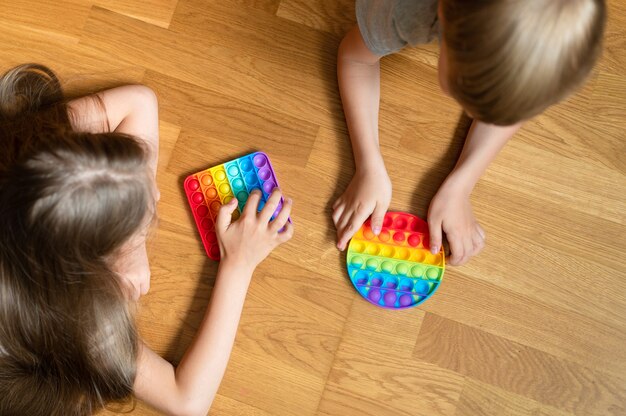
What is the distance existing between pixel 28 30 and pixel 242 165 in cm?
40

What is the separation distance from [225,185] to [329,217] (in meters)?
0.16

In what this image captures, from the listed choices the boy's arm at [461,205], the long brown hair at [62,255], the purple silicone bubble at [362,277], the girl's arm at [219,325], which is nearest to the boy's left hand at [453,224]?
the boy's arm at [461,205]

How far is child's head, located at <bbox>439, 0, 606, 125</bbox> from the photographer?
52 cm

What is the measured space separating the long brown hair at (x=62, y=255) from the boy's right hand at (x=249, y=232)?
174mm

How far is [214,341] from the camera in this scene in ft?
2.77

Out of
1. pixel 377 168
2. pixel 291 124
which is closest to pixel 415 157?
pixel 377 168

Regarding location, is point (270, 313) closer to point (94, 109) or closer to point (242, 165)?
point (242, 165)

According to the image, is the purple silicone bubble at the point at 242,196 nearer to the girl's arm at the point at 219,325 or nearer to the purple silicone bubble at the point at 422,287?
the girl's arm at the point at 219,325

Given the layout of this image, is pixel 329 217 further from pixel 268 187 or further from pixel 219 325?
pixel 219 325

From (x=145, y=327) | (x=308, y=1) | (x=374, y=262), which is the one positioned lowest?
(x=145, y=327)

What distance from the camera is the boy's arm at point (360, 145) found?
88 centimetres

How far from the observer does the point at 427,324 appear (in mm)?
888

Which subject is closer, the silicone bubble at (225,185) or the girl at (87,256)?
the girl at (87,256)

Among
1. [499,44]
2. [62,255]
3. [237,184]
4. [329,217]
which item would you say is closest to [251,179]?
[237,184]
